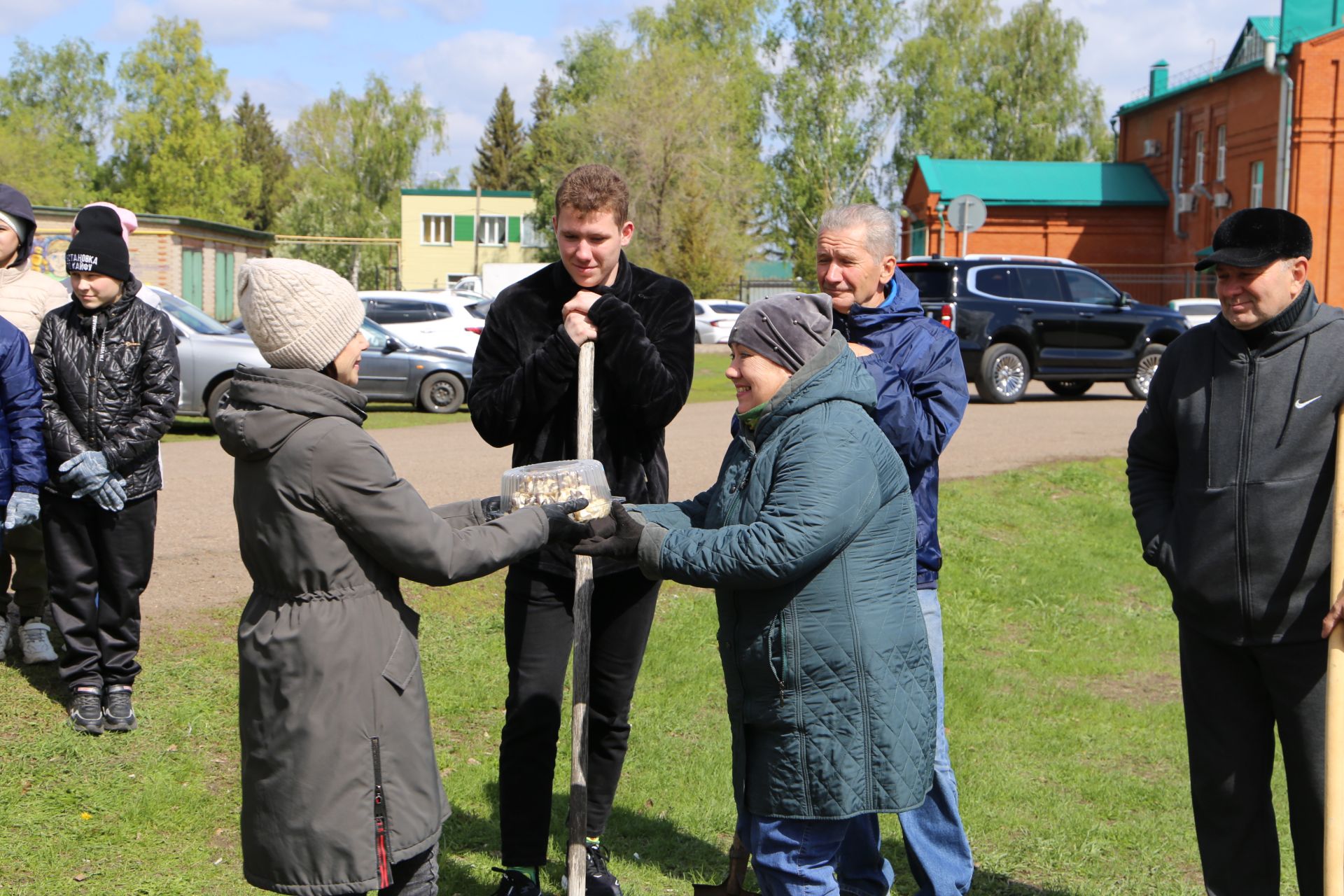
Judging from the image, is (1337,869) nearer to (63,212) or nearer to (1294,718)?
(1294,718)

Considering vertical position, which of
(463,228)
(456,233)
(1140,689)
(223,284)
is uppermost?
(463,228)

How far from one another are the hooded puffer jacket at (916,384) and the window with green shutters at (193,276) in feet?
98.4

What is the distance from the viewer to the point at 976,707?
6383mm

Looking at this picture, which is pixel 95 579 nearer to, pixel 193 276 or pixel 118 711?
pixel 118 711

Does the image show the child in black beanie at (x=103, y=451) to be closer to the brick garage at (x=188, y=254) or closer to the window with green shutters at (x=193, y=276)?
the brick garage at (x=188, y=254)

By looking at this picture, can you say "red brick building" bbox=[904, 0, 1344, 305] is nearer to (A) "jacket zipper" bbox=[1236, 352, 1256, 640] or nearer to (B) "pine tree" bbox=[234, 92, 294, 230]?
(A) "jacket zipper" bbox=[1236, 352, 1256, 640]

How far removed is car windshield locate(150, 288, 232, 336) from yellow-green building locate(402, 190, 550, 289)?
168ft

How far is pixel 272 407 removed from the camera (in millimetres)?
2863

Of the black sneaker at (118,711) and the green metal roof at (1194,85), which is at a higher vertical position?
the green metal roof at (1194,85)

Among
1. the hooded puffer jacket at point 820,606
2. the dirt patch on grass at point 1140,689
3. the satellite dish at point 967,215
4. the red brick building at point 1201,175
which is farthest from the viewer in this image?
the red brick building at point 1201,175

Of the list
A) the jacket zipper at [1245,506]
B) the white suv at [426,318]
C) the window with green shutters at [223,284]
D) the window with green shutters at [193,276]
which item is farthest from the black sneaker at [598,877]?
the window with green shutters at [223,284]

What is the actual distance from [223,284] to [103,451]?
1268 inches

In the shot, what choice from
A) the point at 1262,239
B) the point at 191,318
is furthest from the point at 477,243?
the point at 1262,239

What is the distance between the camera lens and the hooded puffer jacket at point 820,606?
304 cm
